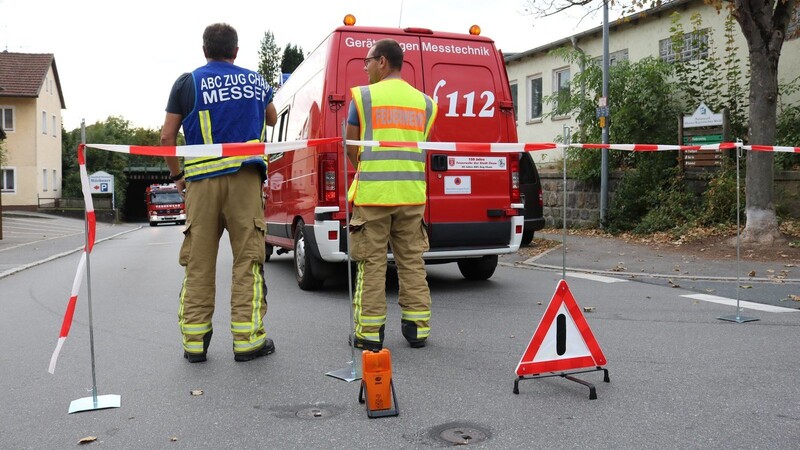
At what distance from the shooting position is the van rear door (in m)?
7.73

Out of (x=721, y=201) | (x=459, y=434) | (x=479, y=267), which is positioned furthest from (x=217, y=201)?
(x=721, y=201)

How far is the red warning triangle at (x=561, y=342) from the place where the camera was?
4207mm

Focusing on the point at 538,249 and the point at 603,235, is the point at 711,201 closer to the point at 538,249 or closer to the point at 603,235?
the point at 603,235

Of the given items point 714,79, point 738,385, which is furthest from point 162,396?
point 714,79

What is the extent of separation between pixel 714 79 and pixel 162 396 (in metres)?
14.5

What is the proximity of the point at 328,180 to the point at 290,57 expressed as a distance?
6549 centimetres

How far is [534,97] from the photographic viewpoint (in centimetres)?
2447

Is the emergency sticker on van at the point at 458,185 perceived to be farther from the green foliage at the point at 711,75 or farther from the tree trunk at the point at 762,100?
the green foliage at the point at 711,75

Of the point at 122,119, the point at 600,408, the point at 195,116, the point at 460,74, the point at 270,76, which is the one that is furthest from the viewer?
the point at 122,119

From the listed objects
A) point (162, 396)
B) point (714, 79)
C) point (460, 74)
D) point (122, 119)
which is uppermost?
point (122, 119)

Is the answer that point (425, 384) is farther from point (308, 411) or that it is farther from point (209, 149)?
point (209, 149)

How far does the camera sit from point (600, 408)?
3820 mm

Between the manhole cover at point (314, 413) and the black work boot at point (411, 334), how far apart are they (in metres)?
1.48

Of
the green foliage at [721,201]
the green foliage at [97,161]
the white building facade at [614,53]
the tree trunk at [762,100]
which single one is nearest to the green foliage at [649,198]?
the green foliage at [721,201]
